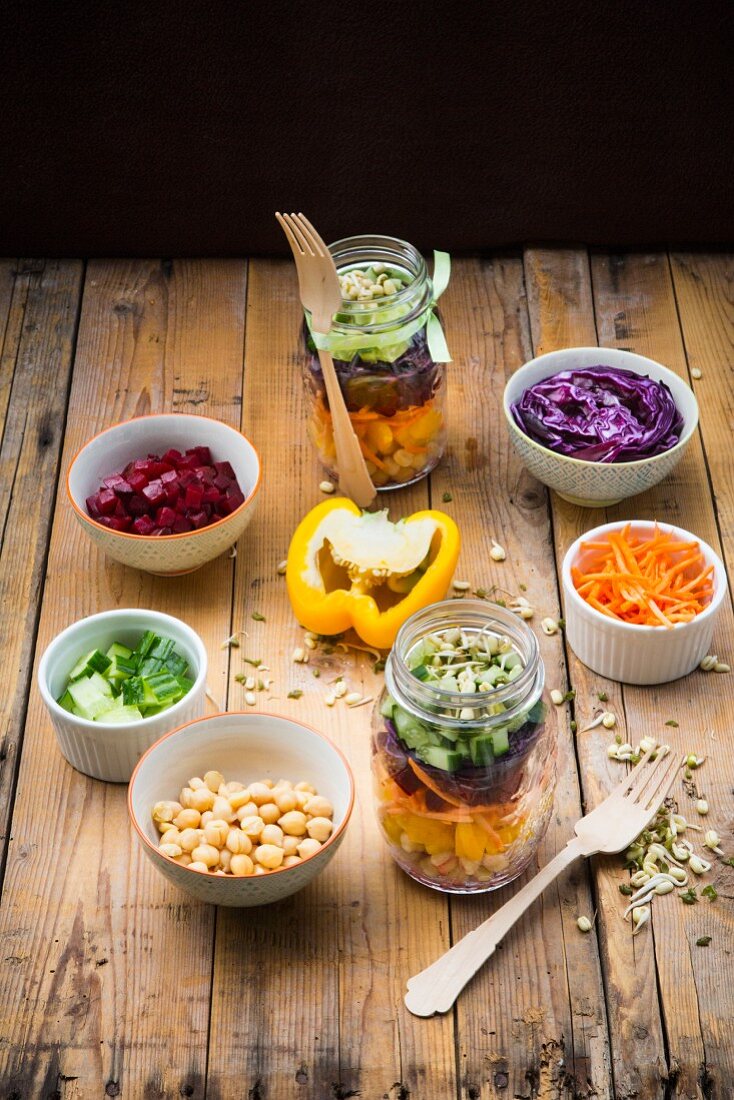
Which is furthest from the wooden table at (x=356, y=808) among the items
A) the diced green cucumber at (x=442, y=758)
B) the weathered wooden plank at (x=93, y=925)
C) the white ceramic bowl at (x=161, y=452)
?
the diced green cucumber at (x=442, y=758)

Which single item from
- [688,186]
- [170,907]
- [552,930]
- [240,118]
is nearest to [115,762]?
[170,907]

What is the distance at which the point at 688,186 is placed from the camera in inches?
116

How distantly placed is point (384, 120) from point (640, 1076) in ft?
6.37

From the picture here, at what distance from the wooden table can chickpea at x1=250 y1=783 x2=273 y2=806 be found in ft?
0.50

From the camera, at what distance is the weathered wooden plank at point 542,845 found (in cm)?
171

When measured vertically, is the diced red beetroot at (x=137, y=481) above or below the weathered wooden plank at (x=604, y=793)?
above

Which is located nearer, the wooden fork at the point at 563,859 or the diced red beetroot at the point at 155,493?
the wooden fork at the point at 563,859

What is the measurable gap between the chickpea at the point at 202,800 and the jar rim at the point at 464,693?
11.3 inches

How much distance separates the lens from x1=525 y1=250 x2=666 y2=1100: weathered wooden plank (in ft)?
5.61

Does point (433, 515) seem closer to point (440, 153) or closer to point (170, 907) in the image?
point (170, 907)

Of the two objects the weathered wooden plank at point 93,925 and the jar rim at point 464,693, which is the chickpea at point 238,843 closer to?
the weathered wooden plank at point 93,925

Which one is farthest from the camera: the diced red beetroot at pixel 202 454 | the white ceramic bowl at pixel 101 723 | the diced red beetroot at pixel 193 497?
the diced red beetroot at pixel 202 454

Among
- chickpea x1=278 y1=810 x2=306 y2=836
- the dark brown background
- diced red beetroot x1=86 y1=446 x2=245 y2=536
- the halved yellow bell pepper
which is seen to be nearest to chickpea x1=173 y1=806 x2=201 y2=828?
chickpea x1=278 y1=810 x2=306 y2=836

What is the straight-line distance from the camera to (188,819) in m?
1.83
